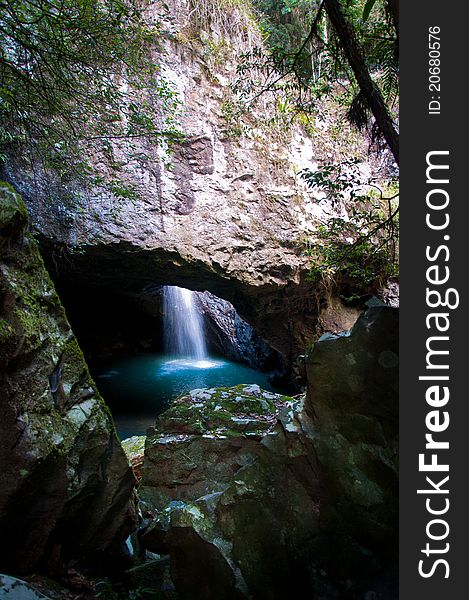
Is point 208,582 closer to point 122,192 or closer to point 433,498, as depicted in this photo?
point 433,498

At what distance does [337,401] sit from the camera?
7.18 feet

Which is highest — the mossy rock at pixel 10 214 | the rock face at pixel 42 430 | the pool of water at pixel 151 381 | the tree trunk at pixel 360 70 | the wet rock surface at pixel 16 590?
the tree trunk at pixel 360 70

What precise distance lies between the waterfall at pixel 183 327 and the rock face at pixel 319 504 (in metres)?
14.6

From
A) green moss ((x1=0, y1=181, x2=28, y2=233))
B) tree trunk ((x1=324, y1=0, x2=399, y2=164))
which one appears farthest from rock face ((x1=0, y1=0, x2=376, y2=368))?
tree trunk ((x1=324, y1=0, x2=399, y2=164))

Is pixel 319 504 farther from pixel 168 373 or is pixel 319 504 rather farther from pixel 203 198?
pixel 168 373

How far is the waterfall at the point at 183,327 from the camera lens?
16.9 metres

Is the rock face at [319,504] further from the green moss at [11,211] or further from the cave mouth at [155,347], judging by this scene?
the cave mouth at [155,347]

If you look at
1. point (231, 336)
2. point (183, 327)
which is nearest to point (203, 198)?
point (231, 336)

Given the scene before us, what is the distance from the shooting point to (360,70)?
2975mm

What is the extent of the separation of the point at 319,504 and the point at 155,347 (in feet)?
55.3

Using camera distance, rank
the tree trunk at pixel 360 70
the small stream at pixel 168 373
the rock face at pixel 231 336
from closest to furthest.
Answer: the tree trunk at pixel 360 70 → the small stream at pixel 168 373 → the rock face at pixel 231 336

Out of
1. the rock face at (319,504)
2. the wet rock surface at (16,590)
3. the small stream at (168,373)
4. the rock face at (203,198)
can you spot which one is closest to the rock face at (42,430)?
the wet rock surface at (16,590)

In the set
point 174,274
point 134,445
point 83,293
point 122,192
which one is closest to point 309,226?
point 174,274

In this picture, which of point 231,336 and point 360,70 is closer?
point 360,70
